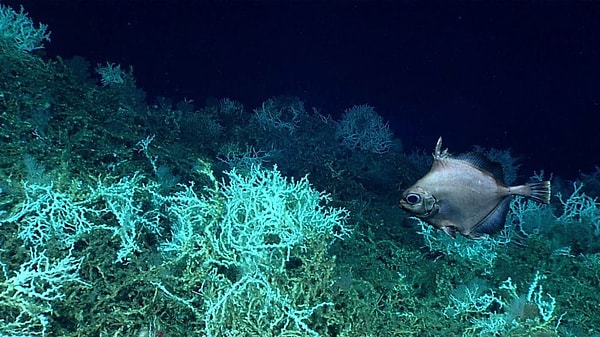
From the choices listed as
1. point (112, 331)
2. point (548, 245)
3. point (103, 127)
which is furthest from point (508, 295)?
point (103, 127)

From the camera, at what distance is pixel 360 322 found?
289cm

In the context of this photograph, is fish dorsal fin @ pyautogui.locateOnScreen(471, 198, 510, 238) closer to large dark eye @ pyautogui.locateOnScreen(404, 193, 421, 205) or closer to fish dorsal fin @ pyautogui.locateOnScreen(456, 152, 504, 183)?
fish dorsal fin @ pyautogui.locateOnScreen(456, 152, 504, 183)

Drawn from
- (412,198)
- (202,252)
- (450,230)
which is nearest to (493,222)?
(450,230)

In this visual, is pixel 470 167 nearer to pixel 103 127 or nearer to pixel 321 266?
pixel 321 266

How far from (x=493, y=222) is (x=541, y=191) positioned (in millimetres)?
405

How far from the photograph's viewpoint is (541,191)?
3131 mm

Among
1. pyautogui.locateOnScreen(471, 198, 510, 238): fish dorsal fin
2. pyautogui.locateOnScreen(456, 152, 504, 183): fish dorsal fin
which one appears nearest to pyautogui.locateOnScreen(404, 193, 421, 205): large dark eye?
pyautogui.locateOnScreen(456, 152, 504, 183): fish dorsal fin

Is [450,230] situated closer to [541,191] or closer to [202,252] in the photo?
[541,191]

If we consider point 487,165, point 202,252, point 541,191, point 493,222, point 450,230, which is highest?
point 487,165

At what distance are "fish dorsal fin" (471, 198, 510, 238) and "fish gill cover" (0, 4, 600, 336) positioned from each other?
1.33 feet

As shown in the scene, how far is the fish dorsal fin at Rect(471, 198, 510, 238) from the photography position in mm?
3248

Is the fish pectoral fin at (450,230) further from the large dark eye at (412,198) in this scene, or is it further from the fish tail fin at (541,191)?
the fish tail fin at (541,191)

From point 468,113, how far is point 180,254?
27.8m

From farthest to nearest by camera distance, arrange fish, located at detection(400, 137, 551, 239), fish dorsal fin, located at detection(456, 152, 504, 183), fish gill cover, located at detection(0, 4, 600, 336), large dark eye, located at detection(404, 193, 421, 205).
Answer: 1. fish dorsal fin, located at detection(456, 152, 504, 183)
2. fish, located at detection(400, 137, 551, 239)
3. large dark eye, located at detection(404, 193, 421, 205)
4. fish gill cover, located at detection(0, 4, 600, 336)
